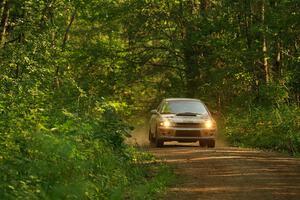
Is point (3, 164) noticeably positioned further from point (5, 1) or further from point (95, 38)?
point (95, 38)

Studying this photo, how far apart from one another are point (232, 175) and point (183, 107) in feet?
28.5

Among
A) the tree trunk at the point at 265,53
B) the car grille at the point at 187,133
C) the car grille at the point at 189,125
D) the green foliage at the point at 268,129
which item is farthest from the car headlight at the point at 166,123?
the tree trunk at the point at 265,53

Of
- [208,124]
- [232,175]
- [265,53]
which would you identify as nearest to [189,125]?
[208,124]

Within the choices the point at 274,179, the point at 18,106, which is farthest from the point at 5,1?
the point at 274,179

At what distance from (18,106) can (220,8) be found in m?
23.0

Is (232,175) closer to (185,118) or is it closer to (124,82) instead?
(185,118)

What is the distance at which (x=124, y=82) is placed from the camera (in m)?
37.8

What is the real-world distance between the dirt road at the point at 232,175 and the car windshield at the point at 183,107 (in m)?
3.17

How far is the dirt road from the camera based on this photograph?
1138cm

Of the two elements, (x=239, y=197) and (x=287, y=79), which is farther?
(x=287, y=79)

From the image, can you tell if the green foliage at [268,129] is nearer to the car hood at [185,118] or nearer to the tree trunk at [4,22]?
the car hood at [185,118]

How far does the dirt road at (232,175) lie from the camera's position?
1138 centimetres

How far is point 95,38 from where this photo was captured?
39.8 m

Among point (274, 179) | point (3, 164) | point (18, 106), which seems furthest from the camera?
point (274, 179)
